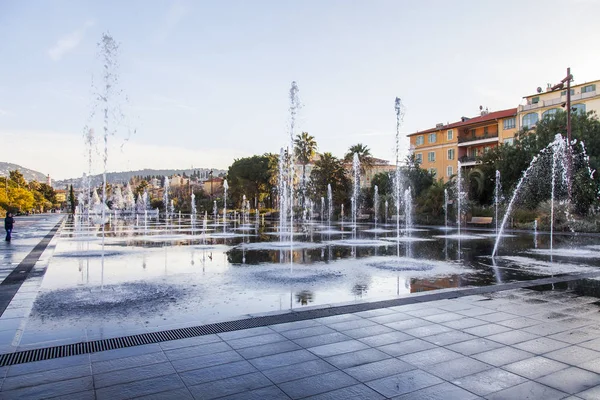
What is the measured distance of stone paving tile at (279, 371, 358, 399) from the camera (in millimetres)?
3662

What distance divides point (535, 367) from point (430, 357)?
0.96 m

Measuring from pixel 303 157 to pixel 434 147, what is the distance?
18322 mm

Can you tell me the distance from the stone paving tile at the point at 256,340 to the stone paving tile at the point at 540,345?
2623 millimetres

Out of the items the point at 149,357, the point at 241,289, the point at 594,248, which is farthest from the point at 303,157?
the point at 149,357

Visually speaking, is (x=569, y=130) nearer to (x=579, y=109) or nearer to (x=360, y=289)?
(x=579, y=109)

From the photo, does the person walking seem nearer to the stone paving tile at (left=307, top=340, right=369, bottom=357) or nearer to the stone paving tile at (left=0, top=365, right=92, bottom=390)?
the stone paving tile at (left=0, top=365, right=92, bottom=390)

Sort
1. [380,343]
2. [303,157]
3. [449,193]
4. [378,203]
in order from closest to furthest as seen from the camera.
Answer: [380,343], [449,193], [378,203], [303,157]

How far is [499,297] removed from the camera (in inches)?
289

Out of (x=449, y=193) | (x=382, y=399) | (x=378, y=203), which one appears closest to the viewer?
(x=382, y=399)

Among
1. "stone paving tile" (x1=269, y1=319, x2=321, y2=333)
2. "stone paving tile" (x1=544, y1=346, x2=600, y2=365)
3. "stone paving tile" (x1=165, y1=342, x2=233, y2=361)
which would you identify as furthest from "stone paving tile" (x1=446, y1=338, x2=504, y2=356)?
"stone paving tile" (x1=165, y1=342, x2=233, y2=361)

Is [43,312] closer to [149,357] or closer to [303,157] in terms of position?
[149,357]

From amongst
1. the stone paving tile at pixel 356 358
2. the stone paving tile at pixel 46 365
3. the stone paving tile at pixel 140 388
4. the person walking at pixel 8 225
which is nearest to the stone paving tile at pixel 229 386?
the stone paving tile at pixel 140 388

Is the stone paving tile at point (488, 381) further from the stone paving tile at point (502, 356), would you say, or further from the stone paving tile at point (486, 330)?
the stone paving tile at point (486, 330)

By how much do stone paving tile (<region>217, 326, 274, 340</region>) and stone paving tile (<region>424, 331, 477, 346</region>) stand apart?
6.24 ft
